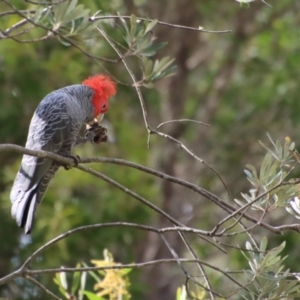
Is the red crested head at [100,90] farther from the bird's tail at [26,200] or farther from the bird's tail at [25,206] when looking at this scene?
the bird's tail at [25,206]

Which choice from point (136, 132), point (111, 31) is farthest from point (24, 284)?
point (111, 31)

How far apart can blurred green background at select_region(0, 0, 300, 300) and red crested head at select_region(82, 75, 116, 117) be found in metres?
1.07

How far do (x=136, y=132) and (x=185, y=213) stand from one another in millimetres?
1267

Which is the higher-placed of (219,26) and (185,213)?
(219,26)

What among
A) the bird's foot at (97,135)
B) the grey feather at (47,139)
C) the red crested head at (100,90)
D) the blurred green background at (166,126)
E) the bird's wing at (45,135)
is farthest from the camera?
the blurred green background at (166,126)

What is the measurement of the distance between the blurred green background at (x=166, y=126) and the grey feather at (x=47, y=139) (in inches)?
52.7

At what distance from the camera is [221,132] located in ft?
21.9

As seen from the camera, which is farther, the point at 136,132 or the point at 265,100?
the point at 265,100

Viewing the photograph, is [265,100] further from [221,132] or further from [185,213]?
[185,213]

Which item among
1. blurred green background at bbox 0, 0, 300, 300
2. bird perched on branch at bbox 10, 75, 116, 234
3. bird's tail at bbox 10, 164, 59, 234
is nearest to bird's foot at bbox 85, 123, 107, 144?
bird perched on branch at bbox 10, 75, 116, 234

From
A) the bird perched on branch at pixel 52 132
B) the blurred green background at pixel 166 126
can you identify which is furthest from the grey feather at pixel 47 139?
the blurred green background at pixel 166 126

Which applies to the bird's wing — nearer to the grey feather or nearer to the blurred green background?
the grey feather

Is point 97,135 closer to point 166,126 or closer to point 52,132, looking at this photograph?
point 52,132

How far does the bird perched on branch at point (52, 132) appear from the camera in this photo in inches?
111
